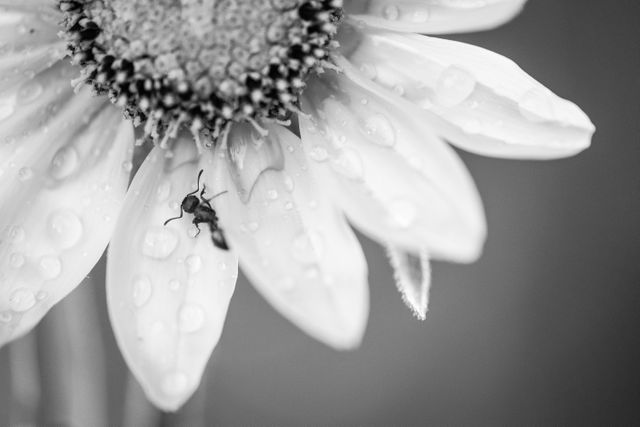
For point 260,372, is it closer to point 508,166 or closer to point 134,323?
point 508,166

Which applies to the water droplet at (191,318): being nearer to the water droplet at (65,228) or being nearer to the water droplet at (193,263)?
the water droplet at (193,263)

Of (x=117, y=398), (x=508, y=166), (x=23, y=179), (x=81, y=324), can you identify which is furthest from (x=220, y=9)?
(x=117, y=398)

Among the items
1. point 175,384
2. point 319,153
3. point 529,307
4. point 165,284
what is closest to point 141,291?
point 165,284

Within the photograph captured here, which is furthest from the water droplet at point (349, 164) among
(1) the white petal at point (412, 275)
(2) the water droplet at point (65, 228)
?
(2) the water droplet at point (65, 228)

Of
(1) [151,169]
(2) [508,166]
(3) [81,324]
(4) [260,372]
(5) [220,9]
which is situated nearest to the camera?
(5) [220,9]

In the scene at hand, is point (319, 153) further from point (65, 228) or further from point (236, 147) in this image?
point (65, 228)

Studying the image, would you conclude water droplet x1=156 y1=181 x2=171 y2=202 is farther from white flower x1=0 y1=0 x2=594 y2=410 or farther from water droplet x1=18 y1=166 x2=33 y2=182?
water droplet x1=18 y1=166 x2=33 y2=182
